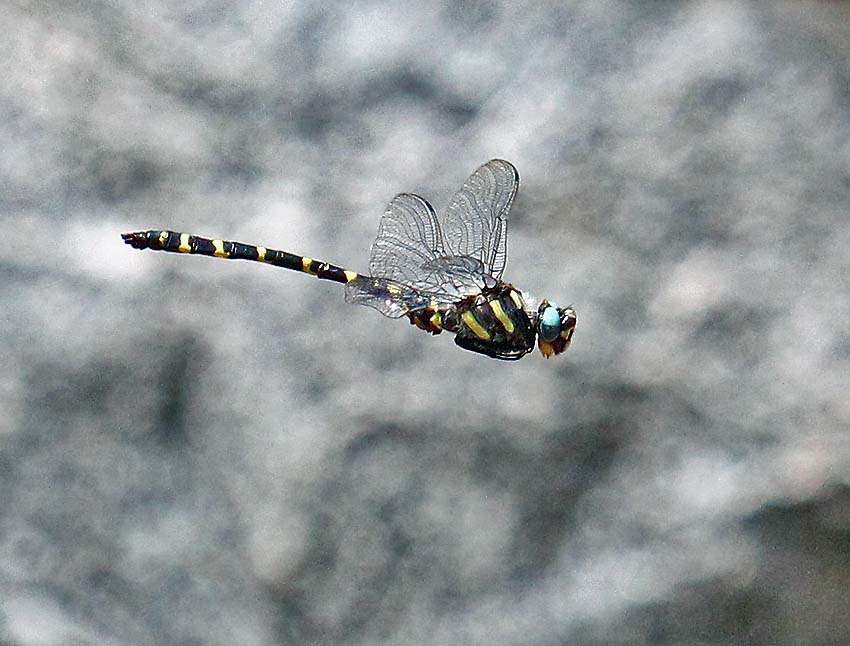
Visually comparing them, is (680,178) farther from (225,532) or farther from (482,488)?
(225,532)

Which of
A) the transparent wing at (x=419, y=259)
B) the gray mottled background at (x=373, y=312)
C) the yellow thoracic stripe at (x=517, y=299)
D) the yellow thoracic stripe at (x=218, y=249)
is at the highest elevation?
the gray mottled background at (x=373, y=312)

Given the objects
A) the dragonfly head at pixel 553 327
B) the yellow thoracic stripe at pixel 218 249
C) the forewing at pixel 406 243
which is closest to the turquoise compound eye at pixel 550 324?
the dragonfly head at pixel 553 327

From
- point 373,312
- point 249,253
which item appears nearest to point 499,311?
point 249,253

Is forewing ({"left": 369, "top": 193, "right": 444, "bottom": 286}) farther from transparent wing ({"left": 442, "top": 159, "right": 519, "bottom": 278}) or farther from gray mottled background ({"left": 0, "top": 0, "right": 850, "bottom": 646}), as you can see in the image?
gray mottled background ({"left": 0, "top": 0, "right": 850, "bottom": 646})

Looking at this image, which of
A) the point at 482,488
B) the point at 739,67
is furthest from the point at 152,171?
the point at 739,67

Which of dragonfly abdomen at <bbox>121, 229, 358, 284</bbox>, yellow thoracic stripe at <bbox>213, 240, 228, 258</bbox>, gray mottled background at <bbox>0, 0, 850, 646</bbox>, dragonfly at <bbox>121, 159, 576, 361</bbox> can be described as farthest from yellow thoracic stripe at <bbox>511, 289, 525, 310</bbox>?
gray mottled background at <bbox>0, 0, 850, 646</bbox>

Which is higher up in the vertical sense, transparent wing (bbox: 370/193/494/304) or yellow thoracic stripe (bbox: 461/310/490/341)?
transparent wing (bbox: 370/193/494/304)

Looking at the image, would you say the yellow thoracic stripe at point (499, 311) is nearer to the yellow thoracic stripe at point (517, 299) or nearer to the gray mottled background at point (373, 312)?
the yellow thoracic stripe at point (517, 299)
